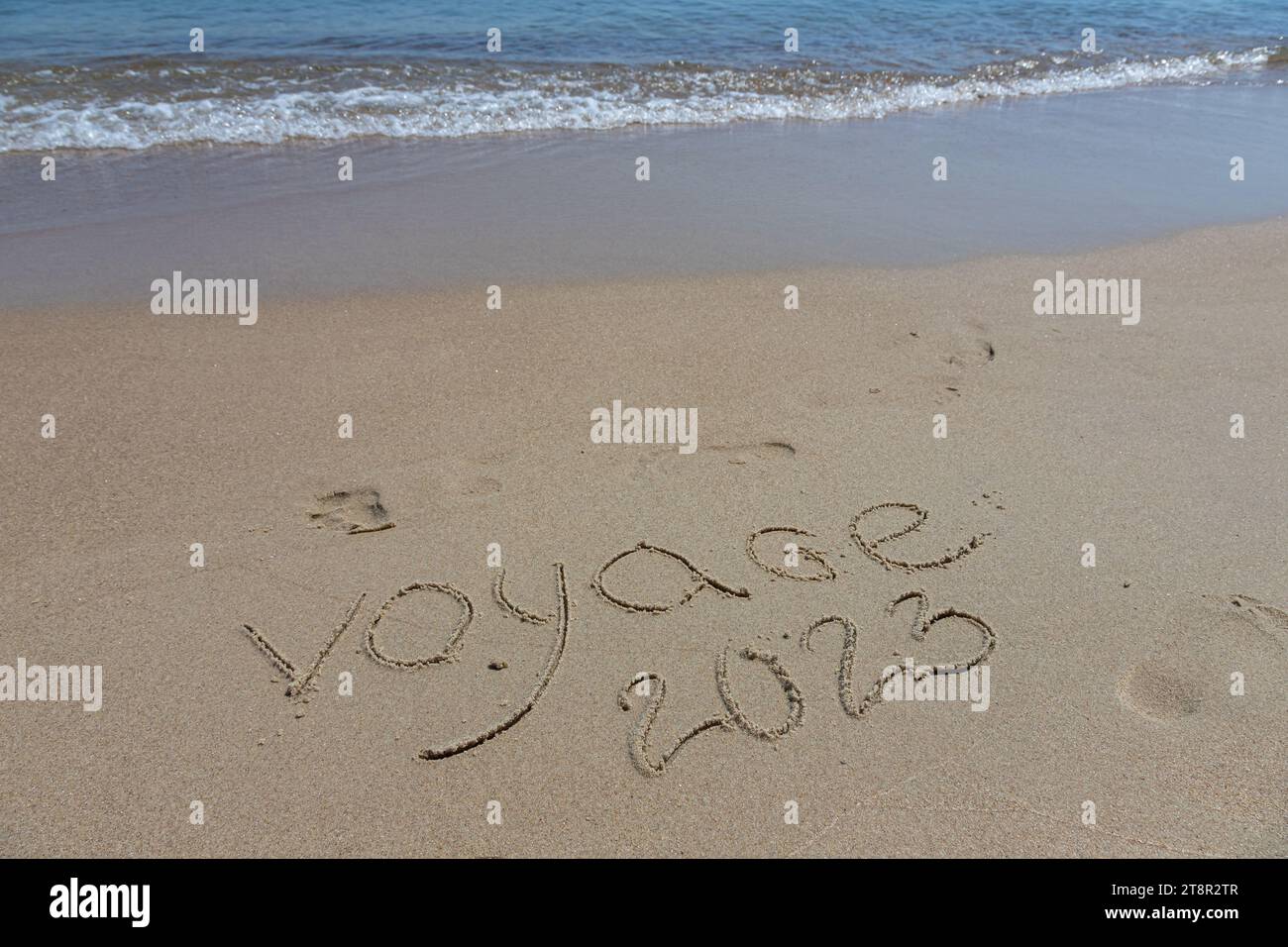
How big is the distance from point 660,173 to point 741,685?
4.71 m

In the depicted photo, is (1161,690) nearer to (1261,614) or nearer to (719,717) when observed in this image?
(1261,614)

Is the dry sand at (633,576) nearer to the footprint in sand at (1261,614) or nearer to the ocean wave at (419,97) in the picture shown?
the footprint in sand at (1261,614)

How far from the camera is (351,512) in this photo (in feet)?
10.7

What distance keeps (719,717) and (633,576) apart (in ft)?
2.07

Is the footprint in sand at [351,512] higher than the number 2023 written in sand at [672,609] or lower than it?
higher

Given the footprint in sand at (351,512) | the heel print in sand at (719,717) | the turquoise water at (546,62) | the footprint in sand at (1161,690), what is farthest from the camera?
the turquoise water at (546,62)

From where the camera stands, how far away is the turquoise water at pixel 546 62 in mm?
7602

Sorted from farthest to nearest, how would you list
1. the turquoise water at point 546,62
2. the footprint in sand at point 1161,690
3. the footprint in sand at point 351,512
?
the turquoise water at point 546,62 → the footprint in sand at point 351,512 → the footprint in sand at point 1161,690

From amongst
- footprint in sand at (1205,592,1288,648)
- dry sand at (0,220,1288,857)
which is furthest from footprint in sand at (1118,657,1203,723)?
footprint in sand at (1205,592,1288,648)

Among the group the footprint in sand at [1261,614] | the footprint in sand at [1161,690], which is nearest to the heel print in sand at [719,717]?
the footprint in sand at [1161,690]

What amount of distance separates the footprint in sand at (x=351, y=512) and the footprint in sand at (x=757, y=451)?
1263mm

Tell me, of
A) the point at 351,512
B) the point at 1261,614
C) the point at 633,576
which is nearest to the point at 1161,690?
the point at 1261,614

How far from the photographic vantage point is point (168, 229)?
5375 mm

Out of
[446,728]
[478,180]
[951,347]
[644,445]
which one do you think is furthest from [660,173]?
[446,728]
